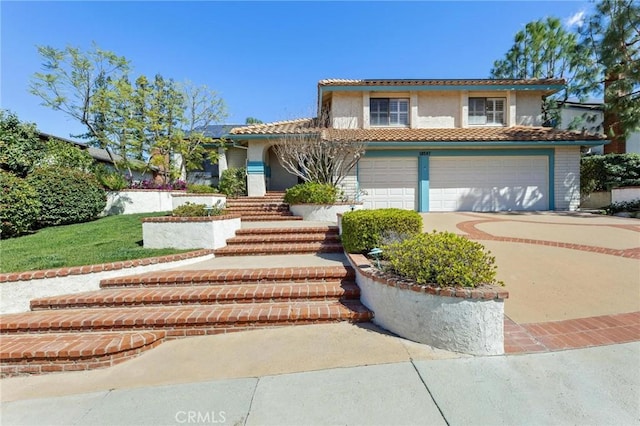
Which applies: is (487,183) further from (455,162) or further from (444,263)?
(444,263)

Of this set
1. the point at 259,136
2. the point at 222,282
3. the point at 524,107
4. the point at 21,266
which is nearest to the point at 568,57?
the point at 524,107

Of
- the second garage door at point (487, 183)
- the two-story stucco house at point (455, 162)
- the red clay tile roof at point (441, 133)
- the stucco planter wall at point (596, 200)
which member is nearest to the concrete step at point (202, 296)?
the red clay tile roof at point (441, 133)

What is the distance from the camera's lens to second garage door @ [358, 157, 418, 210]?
39.3 feet

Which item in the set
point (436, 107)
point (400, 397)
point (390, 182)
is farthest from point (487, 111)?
point (400, 397)

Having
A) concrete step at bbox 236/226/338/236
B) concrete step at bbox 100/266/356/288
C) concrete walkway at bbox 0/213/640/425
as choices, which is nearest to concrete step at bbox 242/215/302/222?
concrete step at bbox 236/226/338/236

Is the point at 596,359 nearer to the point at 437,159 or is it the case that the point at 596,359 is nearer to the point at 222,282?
the point at 222,282

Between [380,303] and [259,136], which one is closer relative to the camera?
[380,303]

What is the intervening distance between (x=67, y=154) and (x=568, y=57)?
2821cm

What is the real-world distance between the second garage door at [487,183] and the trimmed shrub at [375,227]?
26.2ft

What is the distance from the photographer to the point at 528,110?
13.5 metres

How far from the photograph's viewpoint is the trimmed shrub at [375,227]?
4.70 meters

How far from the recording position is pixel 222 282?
4.43 meters

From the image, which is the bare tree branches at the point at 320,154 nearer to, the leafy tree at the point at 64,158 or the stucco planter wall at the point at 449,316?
the stucco planter wall at the point at 449,316

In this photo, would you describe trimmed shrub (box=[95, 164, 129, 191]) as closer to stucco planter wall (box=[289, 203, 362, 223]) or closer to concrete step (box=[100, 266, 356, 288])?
concrete step (box=[100, 266, 356, 288])
